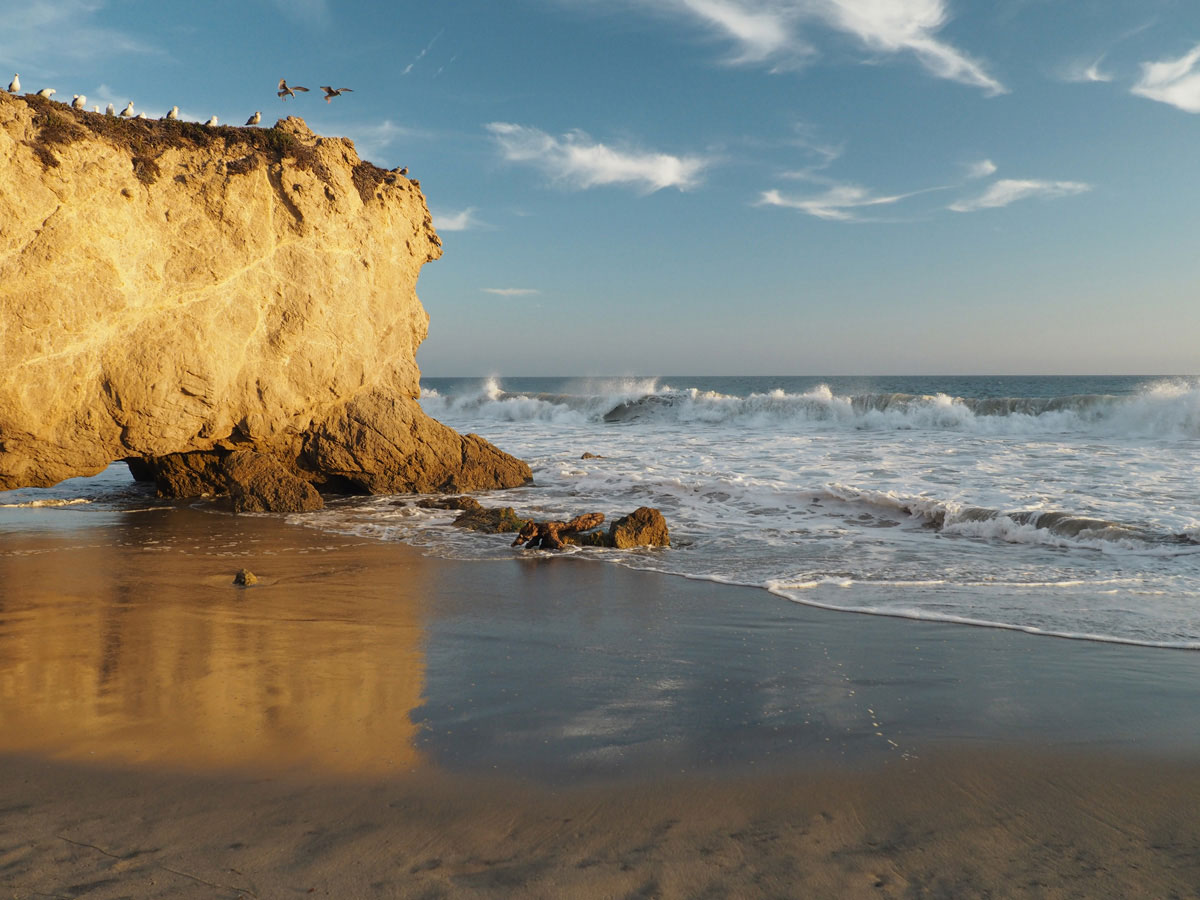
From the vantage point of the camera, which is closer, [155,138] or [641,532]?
[641,532]

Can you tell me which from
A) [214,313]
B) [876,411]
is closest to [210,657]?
[214,313]

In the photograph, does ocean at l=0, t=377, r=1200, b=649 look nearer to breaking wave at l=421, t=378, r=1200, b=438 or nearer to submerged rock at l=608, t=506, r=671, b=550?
submerged rock at l=608, t=506, r=671, b=550

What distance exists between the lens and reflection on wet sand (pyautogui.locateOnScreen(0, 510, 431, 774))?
3441 millimetres

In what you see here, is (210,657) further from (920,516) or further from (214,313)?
(920,516)

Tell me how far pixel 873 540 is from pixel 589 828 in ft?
22.7

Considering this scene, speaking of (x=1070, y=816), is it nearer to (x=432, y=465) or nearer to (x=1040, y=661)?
(x=1040, y=661)

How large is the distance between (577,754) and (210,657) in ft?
8.46

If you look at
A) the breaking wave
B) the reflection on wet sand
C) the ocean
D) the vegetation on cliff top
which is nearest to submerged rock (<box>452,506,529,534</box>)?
the ocean

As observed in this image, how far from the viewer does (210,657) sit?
15.3 ft

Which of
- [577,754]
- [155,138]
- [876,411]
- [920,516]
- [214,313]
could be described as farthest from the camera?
[876,411]

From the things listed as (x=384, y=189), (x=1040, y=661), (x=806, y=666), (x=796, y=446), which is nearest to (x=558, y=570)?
(x=806, y=666)

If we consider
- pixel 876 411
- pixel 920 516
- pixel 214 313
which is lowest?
pixel 920 516

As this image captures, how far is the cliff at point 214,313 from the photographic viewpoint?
819cm

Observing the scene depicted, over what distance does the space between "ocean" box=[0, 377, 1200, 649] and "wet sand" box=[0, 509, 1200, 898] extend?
1.10 metres
